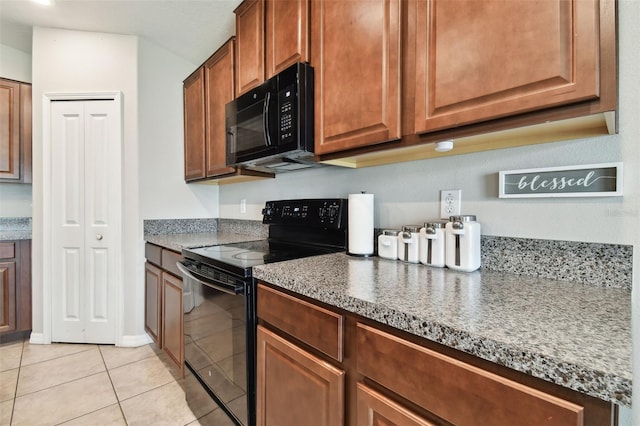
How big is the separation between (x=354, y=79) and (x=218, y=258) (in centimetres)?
98

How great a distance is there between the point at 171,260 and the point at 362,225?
4.47 feet

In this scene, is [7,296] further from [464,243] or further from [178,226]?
[464,243]

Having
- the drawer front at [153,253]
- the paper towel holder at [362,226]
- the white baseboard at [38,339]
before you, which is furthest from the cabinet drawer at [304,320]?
the white baseboard at [38,339]

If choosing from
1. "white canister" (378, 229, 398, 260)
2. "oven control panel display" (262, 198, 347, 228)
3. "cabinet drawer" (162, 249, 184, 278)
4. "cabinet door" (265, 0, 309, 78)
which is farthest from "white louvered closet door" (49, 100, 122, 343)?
"white canister" (378, 229, 398, 260)

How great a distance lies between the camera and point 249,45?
1.71m

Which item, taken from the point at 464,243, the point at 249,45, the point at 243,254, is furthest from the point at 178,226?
the point at 464,243

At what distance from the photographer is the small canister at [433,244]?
1100 millimetres

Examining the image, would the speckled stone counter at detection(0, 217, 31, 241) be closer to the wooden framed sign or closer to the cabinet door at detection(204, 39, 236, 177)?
the cabinet door at detection(204, 39, 236, 177)

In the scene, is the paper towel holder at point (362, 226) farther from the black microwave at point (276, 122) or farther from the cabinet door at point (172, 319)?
the cabinet door at point (172, 319)

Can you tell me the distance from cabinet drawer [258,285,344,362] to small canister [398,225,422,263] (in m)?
0.49

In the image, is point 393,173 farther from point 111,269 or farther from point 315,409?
point 111,269

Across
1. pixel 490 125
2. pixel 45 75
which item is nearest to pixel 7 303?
pixel 45 75

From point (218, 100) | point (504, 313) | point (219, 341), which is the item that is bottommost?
point (219, 341)

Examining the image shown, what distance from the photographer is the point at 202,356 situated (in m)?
1.53
